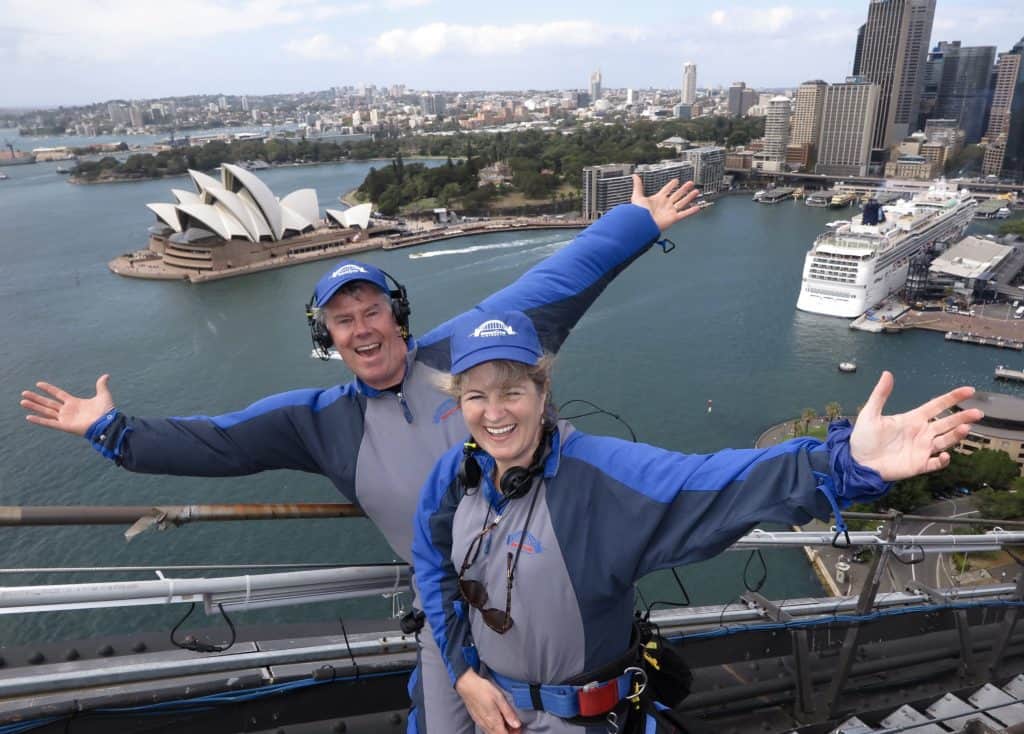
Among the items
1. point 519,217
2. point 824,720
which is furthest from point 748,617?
point 519,217

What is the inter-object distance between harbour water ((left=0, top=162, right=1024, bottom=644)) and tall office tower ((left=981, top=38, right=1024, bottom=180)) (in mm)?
12630

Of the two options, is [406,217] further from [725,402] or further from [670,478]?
[670,478]

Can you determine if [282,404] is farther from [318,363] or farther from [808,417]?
[318,363]

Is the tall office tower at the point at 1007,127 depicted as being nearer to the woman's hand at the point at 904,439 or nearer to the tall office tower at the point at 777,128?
the tall office tower at the point at 777,128

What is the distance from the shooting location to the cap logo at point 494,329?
47cm

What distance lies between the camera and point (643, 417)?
7113 mm

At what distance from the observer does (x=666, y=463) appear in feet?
1.51

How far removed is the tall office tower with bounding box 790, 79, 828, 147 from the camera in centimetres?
2581

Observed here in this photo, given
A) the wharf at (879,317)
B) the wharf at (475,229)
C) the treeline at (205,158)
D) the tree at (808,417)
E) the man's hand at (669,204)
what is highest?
the man's hand at (669,204)

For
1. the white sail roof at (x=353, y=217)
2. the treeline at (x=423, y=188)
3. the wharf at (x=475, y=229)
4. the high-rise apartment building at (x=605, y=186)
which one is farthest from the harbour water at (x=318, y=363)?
the treeline at (x=423, y=188)

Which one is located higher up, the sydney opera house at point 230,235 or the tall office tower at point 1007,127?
the tall office tower at point 1007,127

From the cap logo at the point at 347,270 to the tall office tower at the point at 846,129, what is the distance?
27.8 meters

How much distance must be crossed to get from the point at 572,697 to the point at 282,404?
0.37 metres

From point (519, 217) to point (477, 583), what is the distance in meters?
18.4
